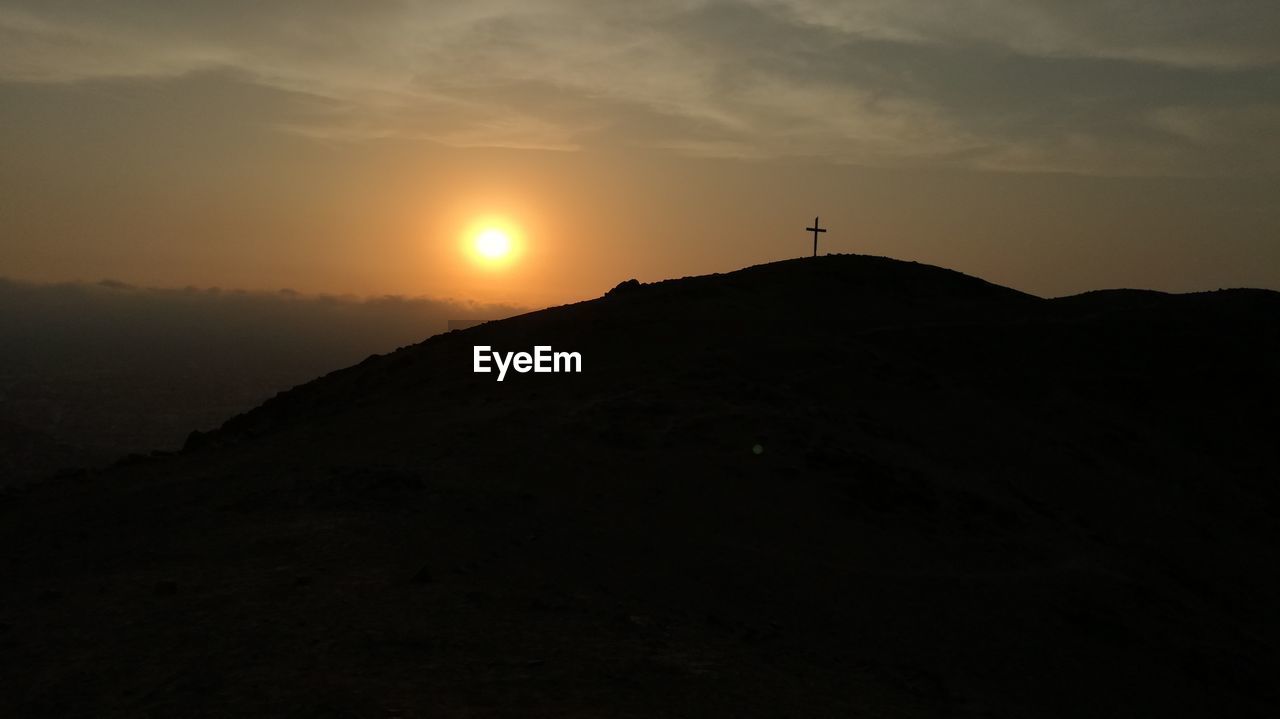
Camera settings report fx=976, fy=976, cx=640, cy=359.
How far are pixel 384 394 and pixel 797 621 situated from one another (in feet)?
40.4

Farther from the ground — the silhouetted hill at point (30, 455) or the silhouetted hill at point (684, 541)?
the silhouetted hill at point (684, 541)

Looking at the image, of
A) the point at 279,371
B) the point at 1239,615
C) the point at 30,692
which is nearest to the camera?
the point at 30,692

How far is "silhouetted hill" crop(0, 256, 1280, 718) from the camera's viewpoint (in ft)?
25.9

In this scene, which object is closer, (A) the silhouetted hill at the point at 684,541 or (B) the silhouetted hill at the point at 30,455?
(A) the silhouetted hill at the point at 684,541

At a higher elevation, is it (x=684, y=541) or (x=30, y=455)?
(x=684, y=541)

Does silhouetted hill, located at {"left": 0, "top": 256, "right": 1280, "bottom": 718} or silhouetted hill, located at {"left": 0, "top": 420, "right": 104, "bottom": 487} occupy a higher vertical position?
silhouetted hill, located at {"left": 0, "top": 256, "right": 1280, "bottom": 718}

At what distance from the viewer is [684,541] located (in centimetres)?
1201

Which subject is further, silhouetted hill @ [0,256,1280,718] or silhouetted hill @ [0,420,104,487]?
silhouetted hill @ [0,420,104,487]

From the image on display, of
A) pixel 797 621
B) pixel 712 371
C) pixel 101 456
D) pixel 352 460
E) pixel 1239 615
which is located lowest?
pixel 101 456

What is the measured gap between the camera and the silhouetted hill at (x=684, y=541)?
311 inches

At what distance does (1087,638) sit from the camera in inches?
475

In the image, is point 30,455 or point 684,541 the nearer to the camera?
point 684,541

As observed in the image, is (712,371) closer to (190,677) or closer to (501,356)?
(501,356)

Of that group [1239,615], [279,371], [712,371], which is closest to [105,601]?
[712,371]
